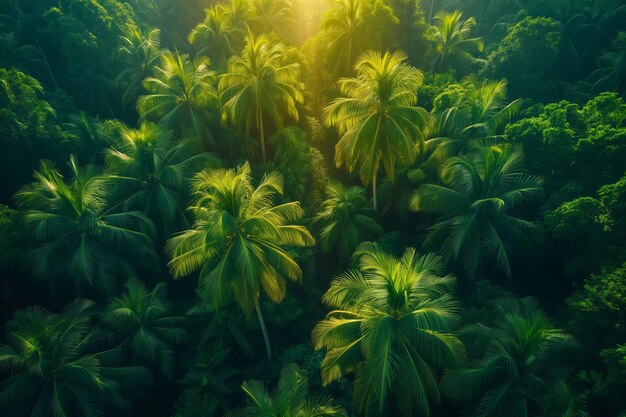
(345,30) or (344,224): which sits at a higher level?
(345,30)

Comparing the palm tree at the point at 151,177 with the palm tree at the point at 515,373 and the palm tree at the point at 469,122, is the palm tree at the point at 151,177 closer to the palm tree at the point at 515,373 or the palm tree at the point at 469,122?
the palm tree at the point at 469,122

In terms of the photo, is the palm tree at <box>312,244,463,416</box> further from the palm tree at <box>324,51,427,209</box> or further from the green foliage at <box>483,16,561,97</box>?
the green foliage at <box>483,16,561,97</box>

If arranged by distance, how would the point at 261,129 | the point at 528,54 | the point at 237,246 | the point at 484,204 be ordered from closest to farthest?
the point at 237,246
the point at 484,204
the point at 261,129
the point at 528,54

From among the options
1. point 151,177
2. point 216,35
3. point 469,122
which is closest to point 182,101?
point 151,177

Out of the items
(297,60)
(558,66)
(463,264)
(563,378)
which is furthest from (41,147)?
(558,66)

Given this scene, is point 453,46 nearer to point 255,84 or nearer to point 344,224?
point 255,84

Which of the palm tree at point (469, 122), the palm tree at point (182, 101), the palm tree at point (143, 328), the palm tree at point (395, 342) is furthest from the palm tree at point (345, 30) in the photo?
the palm tree at point (143, 328)

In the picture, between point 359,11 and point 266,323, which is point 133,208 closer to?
point 266,323

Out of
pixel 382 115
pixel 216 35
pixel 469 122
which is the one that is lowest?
pixel 469 122
